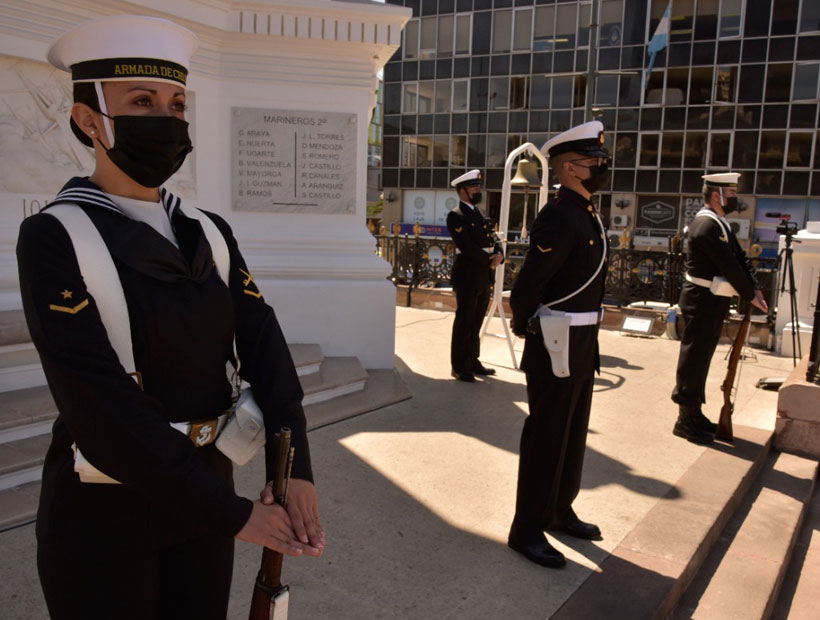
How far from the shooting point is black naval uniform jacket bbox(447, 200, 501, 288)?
673 centimetres

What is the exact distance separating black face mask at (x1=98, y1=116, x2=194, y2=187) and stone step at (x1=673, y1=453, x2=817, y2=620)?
2920mm

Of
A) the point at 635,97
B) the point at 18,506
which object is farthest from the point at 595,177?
the point at 635,97

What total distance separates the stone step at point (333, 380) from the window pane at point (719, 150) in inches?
1267

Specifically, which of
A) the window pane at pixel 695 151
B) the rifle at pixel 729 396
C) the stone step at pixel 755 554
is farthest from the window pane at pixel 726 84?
the stone step at pixel 755 554

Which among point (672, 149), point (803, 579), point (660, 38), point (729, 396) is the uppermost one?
point (660, 38)

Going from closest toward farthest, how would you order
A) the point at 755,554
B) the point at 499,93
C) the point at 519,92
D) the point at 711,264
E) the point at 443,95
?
the point at 755,554 < the point at 711,264 < the point at 519,92 < the point at 499,93 < the point at 443,95

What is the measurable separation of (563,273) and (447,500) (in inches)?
57.4

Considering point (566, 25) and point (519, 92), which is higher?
point (566, 25)

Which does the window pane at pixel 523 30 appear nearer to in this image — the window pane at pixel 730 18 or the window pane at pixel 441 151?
the window pane at pixel 441 151

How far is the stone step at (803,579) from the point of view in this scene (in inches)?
136

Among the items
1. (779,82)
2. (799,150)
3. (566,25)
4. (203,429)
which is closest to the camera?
(203,429)

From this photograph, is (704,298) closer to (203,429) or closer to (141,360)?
(203,429)

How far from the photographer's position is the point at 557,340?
129 inches

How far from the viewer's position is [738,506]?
430 cm
